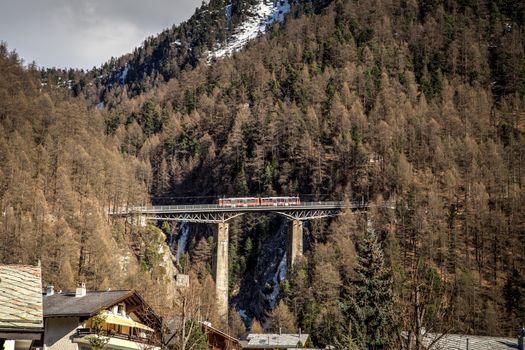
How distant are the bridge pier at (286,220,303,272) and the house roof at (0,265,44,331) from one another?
84.6 m

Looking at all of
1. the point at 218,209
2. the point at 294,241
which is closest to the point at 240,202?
the point at 218,209

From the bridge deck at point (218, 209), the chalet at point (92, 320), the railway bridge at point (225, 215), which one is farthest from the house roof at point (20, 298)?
the bridge deck at point (218, 209)

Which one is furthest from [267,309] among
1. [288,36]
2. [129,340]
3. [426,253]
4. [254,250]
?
[288,36]

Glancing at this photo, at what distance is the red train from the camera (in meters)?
97.9

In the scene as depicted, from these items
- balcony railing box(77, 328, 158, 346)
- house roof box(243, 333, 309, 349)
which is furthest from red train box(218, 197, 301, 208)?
balcony railing box(77, 328, 158, 346)

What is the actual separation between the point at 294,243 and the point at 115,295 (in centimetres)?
6392

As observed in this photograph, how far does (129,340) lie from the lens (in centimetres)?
3459

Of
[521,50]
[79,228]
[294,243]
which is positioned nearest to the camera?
[79,228]

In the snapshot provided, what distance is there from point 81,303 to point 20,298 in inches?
928

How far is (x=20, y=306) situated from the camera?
1026 centimetres

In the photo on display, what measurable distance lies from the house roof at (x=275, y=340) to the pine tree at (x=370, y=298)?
17.1 meters

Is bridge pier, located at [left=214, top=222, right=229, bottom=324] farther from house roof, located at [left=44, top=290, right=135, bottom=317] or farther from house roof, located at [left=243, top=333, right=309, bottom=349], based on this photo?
A: house roof, located at [left=44, top=290, right=135, bottom=317]

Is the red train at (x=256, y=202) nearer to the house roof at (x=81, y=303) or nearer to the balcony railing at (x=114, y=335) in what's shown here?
the balcony railing at (x=114, y=335)

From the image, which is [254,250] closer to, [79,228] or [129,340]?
[79,228]
